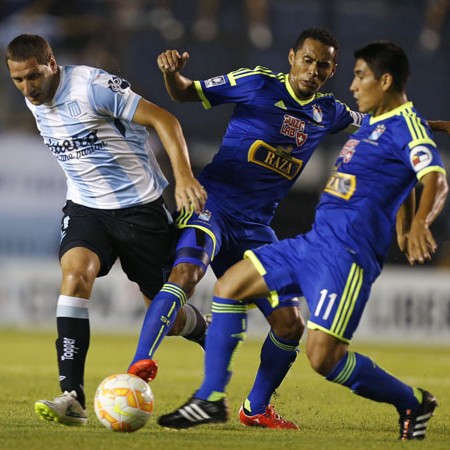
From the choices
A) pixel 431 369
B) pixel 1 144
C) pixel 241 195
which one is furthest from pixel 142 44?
pixel 241 195

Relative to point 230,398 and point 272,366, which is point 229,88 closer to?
point 272,366

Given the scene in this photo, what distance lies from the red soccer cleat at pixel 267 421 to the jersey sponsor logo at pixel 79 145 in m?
1.77

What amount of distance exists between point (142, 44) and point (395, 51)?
33.4 feet

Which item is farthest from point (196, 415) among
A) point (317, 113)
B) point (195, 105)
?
point (195, 105)

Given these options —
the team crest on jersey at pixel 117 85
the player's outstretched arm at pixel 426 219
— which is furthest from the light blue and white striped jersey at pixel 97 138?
the player's outstretched arm at pixel 426 219

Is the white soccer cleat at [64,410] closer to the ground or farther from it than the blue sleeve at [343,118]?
closer to the ground

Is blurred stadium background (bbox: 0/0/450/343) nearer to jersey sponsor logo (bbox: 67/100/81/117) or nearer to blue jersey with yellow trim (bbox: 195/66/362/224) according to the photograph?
blue jersey with yellow trim (bbox: 195/66/362/224)

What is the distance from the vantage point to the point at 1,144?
49.6 ft

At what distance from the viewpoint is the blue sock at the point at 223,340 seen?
565 cm

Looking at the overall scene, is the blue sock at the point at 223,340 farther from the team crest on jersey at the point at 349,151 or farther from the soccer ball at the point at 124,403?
the team crest on jersey at the point at 349,151

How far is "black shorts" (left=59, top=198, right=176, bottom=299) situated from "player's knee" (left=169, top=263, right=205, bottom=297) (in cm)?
32

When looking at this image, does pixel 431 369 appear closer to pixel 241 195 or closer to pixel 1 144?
pixel 241 195

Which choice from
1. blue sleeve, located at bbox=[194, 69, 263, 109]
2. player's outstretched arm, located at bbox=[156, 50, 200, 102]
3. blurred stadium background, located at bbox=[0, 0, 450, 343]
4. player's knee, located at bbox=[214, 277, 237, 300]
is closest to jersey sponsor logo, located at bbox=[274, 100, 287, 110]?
blue sleeve, located at bbox=[194, 69, 263, 109]

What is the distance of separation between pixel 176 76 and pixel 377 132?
141cm
